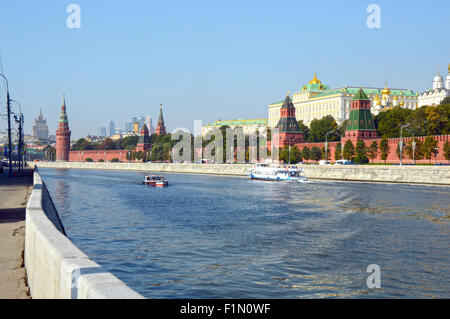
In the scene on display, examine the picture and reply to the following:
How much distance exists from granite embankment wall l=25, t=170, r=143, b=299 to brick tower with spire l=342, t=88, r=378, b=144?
87.3 meters

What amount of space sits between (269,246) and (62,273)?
1303cm

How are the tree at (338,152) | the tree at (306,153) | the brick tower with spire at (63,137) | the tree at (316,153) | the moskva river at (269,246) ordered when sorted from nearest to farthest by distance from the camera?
the moskva river at (269,246)
the tree at (338,152)
the tree at (316,153)
the tree at (306,153)
the brick tower with spire at (63,137)

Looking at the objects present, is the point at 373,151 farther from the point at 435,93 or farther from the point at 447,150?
the point at 435,93

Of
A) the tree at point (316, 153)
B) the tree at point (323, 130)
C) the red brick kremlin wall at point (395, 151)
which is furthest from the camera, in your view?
the tree at point (323, 130)

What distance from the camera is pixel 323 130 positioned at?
112000 mm

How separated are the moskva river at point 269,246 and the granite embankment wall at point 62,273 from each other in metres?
4.18

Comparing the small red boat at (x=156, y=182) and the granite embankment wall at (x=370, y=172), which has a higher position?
the granite embankment wall at (x=370, y=172)

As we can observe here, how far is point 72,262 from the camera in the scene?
6242 millimetres

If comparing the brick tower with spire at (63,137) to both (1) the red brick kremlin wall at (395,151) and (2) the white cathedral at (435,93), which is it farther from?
(2) the white cathedral at (435,93)

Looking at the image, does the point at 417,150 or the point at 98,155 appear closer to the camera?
the point at 417,150

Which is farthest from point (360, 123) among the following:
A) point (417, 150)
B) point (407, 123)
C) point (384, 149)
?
point (417, 150)

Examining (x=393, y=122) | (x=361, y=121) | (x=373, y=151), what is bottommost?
(x=373, y=151)

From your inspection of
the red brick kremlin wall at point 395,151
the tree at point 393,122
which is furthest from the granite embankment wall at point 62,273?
the tree at point 393,122

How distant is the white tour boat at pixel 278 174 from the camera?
201 ft
